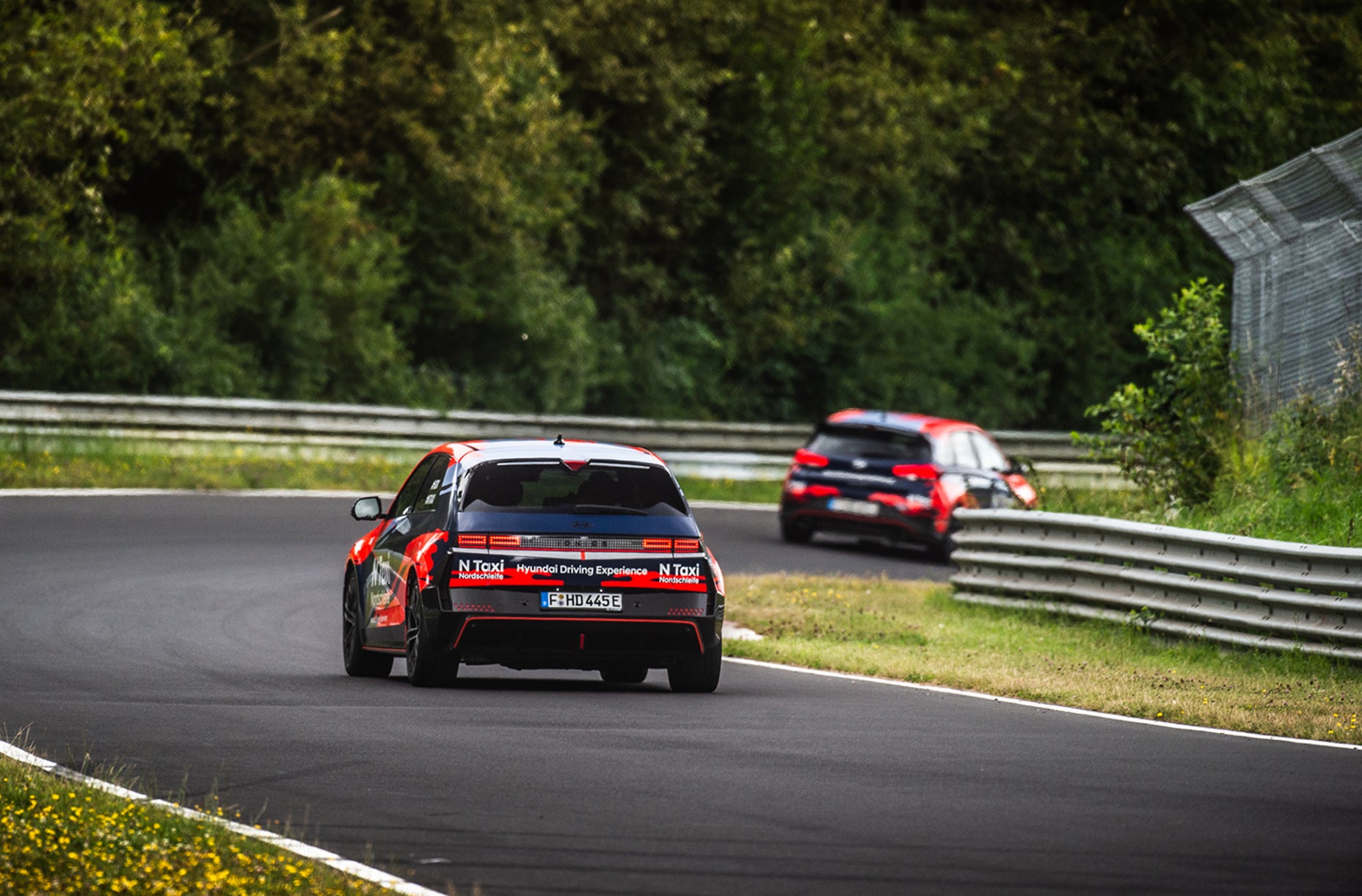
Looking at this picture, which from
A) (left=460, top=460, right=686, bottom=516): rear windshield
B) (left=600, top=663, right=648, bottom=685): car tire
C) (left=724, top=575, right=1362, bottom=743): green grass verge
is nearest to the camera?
(left=460, top=460, right=686, bottom=516): rear windshield

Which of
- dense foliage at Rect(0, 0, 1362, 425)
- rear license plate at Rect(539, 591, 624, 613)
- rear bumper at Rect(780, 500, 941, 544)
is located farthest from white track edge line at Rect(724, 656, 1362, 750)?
dense foliage at Rect(0, 0, 1362, 425)

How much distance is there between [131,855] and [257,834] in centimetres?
56

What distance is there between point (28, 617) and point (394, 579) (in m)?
3.91

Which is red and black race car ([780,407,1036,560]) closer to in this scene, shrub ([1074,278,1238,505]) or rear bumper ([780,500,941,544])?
rear bumper ([780,500,941,544])

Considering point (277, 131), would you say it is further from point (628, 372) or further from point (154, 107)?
point (628, 372)

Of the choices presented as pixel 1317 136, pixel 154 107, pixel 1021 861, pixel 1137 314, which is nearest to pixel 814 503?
pixel 154 107

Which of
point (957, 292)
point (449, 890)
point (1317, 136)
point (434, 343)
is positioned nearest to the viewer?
point (449, 890)

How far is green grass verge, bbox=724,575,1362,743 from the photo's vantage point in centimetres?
1205

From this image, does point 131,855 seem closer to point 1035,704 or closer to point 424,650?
point 424,650

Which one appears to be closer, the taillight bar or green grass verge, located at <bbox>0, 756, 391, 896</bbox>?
green grass verge, located at <bbox>0, 756, 391, 896</bbox>

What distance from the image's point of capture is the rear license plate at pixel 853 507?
943 inches

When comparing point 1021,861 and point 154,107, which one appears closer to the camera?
point 1021,861

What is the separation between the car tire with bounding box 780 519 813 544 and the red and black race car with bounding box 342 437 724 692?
12.3 metres

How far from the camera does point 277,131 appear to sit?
3362 centimetres
